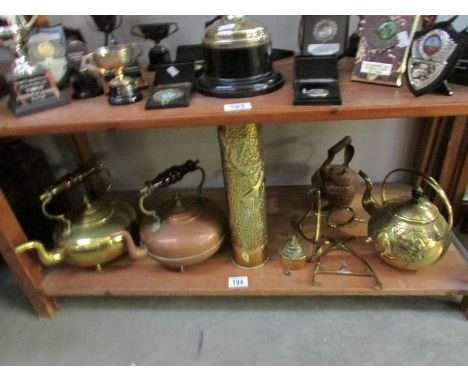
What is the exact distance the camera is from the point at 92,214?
106 centimetres

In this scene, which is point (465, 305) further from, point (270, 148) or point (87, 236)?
point (87, 236)

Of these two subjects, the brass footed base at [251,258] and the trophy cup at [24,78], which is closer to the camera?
the trophy cup at [24,78]

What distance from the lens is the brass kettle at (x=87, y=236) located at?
1.03 meters

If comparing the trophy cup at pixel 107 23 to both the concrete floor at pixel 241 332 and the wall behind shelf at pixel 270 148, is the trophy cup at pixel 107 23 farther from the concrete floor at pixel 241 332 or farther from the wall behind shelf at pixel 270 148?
the concrete floor at pixel 241 332

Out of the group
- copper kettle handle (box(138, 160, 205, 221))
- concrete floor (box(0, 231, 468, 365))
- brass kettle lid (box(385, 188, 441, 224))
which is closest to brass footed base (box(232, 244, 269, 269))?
concrete floor (box(0, 231, 468, 365))

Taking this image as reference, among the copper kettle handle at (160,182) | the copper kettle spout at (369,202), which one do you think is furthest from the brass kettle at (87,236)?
the copper kettle spout at (369,202)

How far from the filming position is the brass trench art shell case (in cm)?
85

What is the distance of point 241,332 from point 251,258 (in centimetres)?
21

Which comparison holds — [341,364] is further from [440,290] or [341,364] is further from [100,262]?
[100,262]

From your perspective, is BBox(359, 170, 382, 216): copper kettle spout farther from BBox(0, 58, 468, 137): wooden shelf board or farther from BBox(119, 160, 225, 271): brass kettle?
BBox(119, 160, 225, 271): brass kettle

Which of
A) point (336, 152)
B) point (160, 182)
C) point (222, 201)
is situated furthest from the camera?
point (222, 201)

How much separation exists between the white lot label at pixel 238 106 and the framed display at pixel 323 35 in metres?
0.30

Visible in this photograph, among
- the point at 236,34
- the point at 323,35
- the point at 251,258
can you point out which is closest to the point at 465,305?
the point at 251,258
